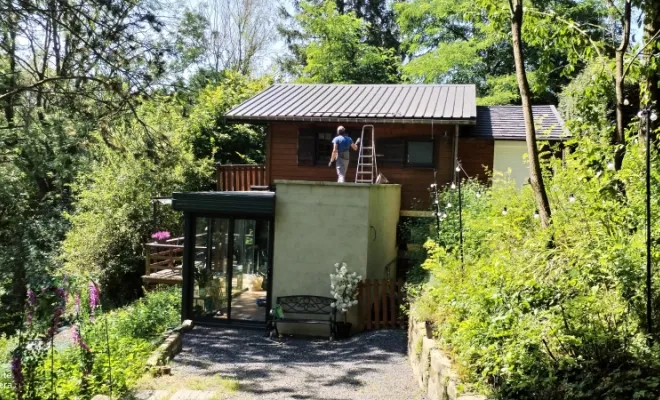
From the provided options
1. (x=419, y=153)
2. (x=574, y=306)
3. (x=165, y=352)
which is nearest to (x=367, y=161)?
(x=419, y=153)

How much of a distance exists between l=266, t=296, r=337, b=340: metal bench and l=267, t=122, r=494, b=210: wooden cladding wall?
480 centimetres

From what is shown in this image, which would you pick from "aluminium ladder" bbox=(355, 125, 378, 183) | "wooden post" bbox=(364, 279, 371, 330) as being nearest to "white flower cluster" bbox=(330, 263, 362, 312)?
"wooden post" bbox=(364, 279, 371, 330)

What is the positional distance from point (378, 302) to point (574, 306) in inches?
257

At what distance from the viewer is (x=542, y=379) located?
3.92 meters

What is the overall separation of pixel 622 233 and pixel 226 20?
107 feet

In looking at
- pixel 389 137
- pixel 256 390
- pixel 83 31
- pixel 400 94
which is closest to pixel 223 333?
pixel 256 390

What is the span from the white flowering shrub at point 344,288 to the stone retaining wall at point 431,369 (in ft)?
7.46

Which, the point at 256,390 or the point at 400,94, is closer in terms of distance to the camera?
the point at 256,390

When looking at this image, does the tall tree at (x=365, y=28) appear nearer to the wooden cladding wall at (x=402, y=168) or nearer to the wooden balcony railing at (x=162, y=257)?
the wooden cladding wall at (x=402, y=168)

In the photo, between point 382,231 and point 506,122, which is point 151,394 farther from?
point 506,122

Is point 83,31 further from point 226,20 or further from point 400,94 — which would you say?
point 226,20

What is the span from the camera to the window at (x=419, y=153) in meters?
14.5

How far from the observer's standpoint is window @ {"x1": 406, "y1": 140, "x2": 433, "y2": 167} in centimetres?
1455

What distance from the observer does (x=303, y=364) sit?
26.7 ft
